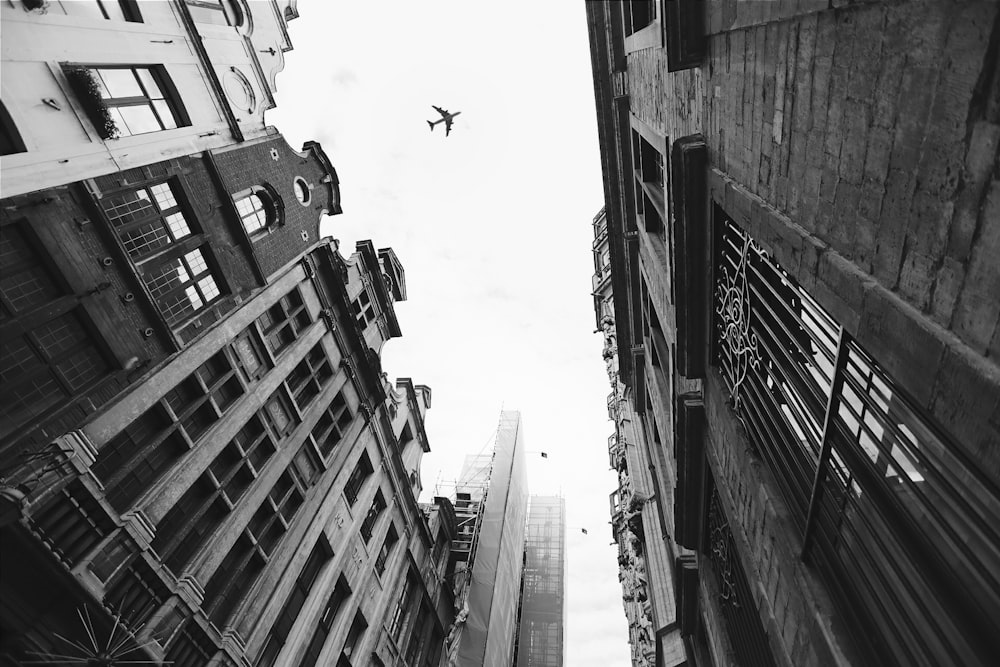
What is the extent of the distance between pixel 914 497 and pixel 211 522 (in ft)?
58.1

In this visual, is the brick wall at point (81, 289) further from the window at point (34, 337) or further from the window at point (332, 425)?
the window at point (332, 425)

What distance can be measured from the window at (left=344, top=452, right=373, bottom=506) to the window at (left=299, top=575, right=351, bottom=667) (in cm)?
369

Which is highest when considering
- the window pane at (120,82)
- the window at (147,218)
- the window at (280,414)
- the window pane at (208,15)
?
the window pane at (208,15)

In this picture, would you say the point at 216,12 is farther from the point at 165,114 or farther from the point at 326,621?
the point at 326,621

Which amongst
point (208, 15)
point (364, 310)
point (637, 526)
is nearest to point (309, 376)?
point (364, 310)

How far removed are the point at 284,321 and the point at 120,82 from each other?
9721mm

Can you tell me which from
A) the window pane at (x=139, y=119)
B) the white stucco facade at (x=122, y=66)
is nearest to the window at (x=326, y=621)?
the white stucco facade at (x=122, y=66)

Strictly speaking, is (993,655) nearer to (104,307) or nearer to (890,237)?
(890,237)

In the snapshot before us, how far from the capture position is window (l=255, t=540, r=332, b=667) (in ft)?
57.3

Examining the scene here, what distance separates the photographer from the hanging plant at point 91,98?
41.0ft

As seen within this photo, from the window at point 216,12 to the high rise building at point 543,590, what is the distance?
6167cm

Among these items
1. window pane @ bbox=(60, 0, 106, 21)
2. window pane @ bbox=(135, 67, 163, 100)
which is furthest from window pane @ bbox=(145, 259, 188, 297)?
window pane @ bbox=(60, 0, 106, 21)

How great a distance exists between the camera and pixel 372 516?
26.7 metres

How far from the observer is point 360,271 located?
2856 cm
